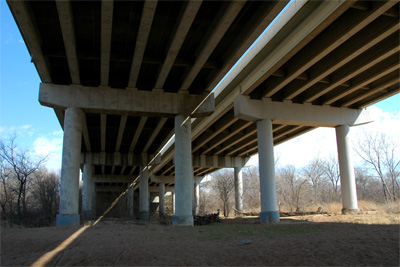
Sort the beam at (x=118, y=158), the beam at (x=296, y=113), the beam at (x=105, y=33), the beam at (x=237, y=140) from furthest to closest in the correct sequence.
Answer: the beam at (x=118, y=158) < the beam at (x=237, y=140) < the beam at (x=296, y=113) < the beam at (x=105, y=33)

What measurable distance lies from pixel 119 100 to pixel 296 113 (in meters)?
10.3

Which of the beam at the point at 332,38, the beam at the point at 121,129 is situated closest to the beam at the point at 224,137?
the beam at the point at 332,38

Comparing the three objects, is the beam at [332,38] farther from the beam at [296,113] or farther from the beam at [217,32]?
the beam at [217,32]

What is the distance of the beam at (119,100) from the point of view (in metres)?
16.3

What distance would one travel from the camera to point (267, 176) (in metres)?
18.2

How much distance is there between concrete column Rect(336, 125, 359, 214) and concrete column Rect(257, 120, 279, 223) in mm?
5398

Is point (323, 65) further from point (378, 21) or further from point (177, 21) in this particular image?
point (177, 21)

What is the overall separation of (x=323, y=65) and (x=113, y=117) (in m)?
14.1

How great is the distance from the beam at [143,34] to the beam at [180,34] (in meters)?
1.02

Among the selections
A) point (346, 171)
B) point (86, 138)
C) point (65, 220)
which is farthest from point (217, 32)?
point (86, 138)

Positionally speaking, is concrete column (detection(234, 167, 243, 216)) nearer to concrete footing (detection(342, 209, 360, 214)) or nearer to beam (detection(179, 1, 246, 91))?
concrete footing (detection(342, 209, 360, 214))

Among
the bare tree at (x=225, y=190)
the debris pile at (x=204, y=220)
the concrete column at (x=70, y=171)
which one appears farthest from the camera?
the bare tree at (x=225, y=190)

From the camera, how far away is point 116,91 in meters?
16.9

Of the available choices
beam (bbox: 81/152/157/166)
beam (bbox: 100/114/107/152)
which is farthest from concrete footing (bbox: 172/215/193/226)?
beam (bbox: 81/152/157/166)
